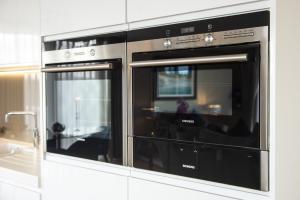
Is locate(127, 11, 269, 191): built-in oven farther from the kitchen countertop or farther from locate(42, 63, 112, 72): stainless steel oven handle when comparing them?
the kitchen countertop

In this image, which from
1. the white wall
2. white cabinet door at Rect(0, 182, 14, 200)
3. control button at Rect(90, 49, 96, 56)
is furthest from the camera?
white cabinet door at Rect(0, 182, 14, 200)

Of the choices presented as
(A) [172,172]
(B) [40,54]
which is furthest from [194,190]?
(B) [40,54]

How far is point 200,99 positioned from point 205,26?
28 centimetres

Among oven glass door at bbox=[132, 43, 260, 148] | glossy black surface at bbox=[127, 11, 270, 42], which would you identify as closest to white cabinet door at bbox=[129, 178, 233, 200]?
oven glass door at bbox=[132, 43, 260, 148]

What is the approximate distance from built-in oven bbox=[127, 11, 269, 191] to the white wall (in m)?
0.05

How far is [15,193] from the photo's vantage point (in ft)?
7.15

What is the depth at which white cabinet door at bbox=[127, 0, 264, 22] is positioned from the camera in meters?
1.26

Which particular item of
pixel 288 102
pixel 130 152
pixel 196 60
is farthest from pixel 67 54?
pixel 288 102

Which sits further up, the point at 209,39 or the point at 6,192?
the point at 209,39

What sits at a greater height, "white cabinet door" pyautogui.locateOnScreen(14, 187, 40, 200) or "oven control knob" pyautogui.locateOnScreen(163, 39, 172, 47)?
"oven control knob" pyautogui.locateOnScreen(163, 39, 172, 47)

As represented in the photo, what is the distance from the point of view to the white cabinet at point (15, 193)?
2.04m

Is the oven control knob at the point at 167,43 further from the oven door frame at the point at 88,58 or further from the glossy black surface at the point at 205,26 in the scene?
the oven door frame at the point at 88,58

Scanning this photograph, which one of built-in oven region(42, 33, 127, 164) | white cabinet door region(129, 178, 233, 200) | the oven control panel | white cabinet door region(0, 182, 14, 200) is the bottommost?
white cabinet door region(0, 182, 14, 200)

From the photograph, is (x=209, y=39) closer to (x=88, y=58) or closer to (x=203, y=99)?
(x=203, y=99)
